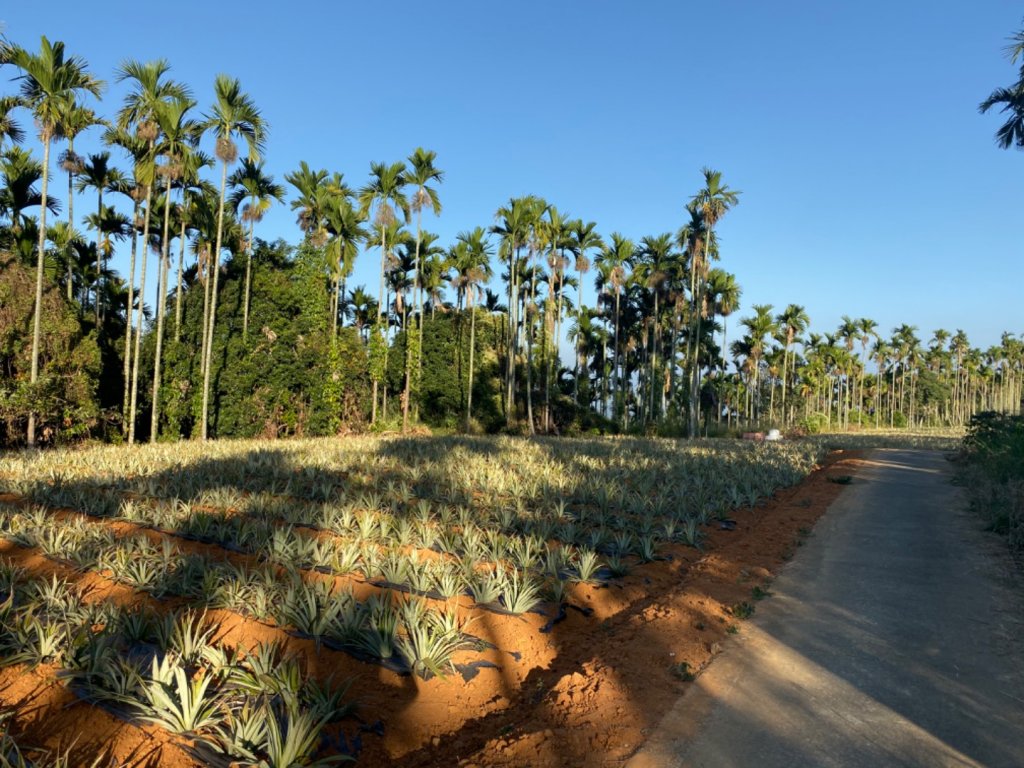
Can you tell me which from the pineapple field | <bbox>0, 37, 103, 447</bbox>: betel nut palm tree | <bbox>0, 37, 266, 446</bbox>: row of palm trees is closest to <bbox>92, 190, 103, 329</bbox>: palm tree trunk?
<bbox>0, 37, 266, 446</bbox>: row of palm trees

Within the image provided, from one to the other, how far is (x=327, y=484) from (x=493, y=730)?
25.4 ft

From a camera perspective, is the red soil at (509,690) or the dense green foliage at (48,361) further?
the dense green foliage at (48,361)

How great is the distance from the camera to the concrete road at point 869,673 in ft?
11.4

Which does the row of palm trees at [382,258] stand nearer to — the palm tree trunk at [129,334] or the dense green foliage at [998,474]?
the palm tree trunk at [129,334]

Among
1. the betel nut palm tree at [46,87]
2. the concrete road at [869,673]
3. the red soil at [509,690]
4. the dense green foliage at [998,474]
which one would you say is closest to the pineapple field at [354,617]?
the red soil at [509,690]

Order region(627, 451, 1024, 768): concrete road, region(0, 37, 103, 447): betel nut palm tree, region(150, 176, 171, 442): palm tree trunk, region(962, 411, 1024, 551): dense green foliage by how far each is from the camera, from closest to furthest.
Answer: region(627, 451, 1024, 768): concrete road, region(962, 411, 1024, 551): dense green foliage, region(0, 37, 103, 447): betel nut palm tree, region(150, 176, 171, 442): palm tree trunk

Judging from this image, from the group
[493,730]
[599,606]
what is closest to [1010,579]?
[599,606]

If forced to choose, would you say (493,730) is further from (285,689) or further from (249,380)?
(249,380)

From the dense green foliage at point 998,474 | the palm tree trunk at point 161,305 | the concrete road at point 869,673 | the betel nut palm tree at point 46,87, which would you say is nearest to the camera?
the concrete road at point 869,673

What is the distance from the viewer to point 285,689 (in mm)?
3746

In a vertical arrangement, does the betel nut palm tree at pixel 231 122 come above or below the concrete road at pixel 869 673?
above

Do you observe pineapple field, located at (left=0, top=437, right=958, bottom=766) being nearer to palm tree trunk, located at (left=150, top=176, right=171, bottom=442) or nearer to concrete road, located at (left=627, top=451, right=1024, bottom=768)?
concrete road, located at (left=627, top=451, right=1024, bottom=768)

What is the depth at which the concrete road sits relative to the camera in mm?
3482

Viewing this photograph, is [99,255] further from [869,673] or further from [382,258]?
[869,673]
